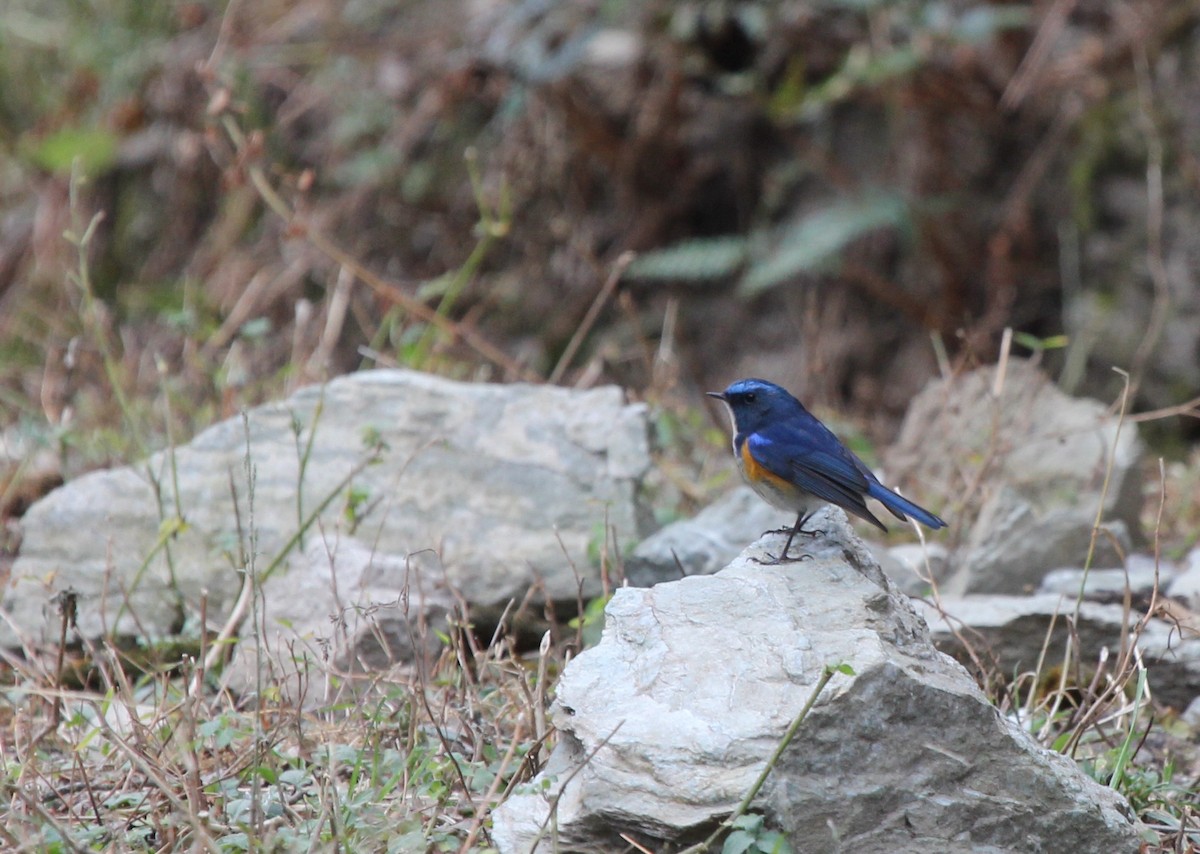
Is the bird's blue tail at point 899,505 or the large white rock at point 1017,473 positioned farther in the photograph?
the large white rock at point 1017,473

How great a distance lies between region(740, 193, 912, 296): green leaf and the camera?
712cm

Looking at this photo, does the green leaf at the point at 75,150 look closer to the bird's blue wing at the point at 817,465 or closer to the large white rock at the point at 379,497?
the large white rock at the point at 379,497

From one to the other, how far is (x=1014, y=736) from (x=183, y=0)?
27.3 ft

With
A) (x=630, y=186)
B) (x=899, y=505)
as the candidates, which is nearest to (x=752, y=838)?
(x=899, y=505)

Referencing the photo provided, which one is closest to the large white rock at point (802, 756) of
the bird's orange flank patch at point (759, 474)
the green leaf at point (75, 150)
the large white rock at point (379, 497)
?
the bird's orange flank patch at point (759, 474)

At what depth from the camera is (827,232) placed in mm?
7176

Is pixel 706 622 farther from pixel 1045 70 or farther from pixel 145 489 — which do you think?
pixel 1045 70

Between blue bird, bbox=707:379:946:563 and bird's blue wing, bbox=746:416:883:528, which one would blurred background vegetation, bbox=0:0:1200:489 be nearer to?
blue bird, bbox=707:379:946:563

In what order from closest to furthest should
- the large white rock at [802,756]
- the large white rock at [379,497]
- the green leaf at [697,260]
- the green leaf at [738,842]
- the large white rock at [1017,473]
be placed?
the green leaf at [738,842]
the large white rock at [802,756]
the large white rock at [379,497]
the large white rock at [1017,473]
the green leaf at [697,260]

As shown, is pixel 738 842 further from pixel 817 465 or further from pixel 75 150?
pixel 75 150

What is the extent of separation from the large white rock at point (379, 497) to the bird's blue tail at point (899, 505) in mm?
1084

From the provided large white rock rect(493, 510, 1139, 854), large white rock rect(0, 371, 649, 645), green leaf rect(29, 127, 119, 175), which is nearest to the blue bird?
large white rock rect(493, 510, 1139, 854)

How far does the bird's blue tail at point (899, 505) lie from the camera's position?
306cm

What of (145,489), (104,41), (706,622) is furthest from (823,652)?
(104,41)
